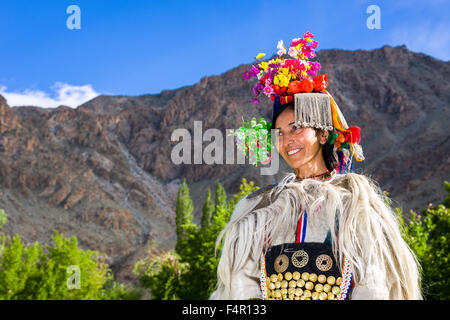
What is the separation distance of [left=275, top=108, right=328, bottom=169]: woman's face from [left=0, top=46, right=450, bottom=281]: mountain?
89751mm

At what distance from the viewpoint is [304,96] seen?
10.8 ft

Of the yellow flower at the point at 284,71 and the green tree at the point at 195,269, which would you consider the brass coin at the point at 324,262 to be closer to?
the yellow flower at the point at 284,71

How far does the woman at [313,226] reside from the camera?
266cm

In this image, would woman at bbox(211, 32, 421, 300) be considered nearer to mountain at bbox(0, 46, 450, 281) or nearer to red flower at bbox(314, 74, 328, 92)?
red flower at bbox(314, 74, 328, 92)

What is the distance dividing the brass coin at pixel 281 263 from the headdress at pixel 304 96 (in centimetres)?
95

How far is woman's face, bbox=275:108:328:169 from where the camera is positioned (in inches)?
130

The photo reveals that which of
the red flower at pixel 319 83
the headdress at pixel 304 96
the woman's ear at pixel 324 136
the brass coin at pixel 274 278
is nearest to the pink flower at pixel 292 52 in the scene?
the headdress at pixel 304 96

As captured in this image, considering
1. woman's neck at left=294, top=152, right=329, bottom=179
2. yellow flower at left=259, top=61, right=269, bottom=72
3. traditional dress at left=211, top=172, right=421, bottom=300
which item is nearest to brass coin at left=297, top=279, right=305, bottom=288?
traditional dress at left=211, top=172, right=421, bottom=300

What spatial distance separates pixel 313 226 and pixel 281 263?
12.9 inches

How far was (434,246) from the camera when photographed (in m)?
23.4

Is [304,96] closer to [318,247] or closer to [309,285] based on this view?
[318,247]
